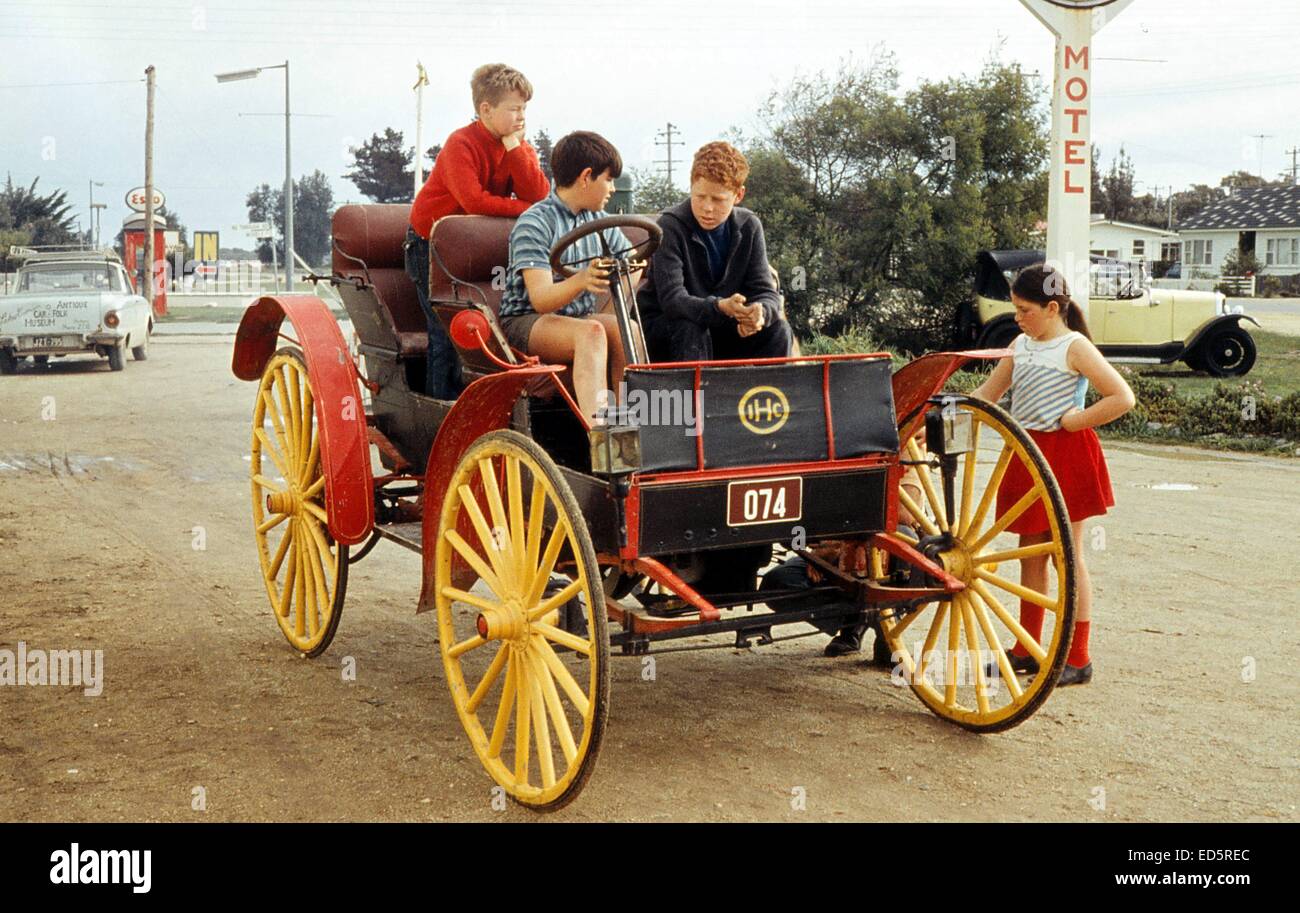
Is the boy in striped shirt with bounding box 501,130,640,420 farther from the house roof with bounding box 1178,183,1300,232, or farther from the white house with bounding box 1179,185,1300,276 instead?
the house roof with bounding box 1178,183,1300,232

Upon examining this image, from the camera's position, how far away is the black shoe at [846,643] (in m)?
5.96

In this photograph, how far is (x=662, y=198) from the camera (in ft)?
87.3

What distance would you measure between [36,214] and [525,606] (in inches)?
2767

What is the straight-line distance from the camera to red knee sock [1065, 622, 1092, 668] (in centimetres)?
554

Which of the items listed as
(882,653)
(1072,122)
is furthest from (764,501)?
(1072,122)

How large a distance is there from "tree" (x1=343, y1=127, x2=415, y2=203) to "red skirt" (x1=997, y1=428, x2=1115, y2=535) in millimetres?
49308

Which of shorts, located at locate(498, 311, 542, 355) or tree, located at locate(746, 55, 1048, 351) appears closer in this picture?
shorts, located at locate(498, 311, 542, 355)

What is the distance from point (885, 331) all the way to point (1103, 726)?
59.4 ft

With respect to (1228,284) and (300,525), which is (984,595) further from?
(1228,284)

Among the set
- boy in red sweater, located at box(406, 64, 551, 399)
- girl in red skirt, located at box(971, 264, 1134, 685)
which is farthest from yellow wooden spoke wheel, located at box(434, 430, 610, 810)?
girl in red skirt, located at box(971, 264, 1134, 685)

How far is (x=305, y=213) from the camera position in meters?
82.3

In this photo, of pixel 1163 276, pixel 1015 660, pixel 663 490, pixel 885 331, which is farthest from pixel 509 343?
pixel 1163 276

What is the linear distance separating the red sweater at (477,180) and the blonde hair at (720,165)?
115cm

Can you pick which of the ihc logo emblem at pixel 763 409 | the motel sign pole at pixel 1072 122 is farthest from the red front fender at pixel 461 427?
the motel sign pole at pixel 1072 122
